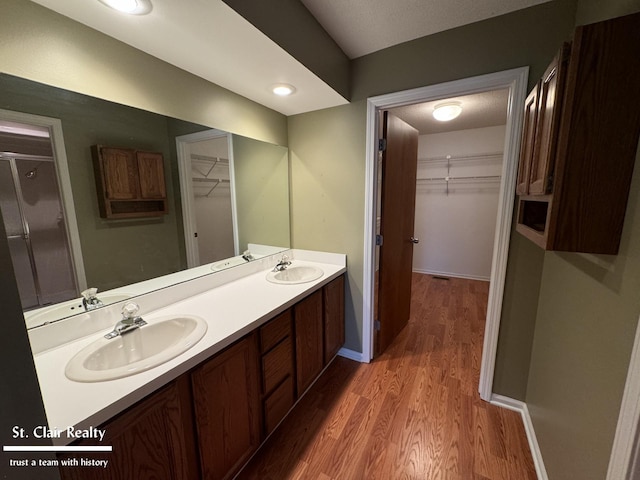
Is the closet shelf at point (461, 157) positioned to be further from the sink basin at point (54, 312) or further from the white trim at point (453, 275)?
the sink basin at point (54, 312)

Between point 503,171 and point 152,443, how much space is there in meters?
2.05

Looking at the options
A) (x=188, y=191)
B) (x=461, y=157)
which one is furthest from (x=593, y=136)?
(x=461, y=157)

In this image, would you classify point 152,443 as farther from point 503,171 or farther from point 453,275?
point 453,275

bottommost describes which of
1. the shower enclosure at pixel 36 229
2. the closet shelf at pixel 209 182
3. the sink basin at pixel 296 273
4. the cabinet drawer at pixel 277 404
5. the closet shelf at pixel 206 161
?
the cabinet drawer at pixel 277 404

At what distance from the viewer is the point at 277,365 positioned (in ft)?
4.56

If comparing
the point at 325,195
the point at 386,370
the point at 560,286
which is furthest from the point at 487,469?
the point at 325,195

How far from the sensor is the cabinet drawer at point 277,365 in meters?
1.30

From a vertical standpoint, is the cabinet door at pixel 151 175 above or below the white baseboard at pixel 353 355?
above

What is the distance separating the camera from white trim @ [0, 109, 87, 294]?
97 centimetres

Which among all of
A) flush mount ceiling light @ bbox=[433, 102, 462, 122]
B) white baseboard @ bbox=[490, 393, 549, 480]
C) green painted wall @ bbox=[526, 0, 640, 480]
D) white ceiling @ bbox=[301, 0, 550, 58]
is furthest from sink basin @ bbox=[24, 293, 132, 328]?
flush mount ceiling light @ bbox=[433, 102, 462, 122]

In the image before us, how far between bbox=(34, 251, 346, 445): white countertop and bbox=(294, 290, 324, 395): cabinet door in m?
0.10

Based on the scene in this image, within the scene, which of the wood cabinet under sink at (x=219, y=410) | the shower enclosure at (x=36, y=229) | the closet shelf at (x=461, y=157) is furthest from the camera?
the closet shelf at (x=461, y=157)

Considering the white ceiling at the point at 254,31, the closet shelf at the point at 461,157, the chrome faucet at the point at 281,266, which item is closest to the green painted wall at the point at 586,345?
the white ceiling at the point at 254,31

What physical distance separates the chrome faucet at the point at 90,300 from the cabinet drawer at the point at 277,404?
91 centimetres
